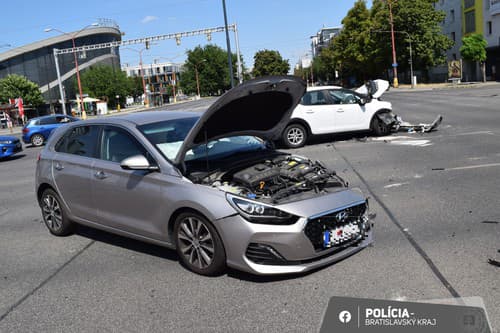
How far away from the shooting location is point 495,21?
54969 millimetres

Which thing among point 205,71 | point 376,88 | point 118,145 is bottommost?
point 118,145

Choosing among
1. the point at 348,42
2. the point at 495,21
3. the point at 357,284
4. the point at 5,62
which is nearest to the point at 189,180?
the point at 357,284

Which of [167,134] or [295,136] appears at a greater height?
[167,134]

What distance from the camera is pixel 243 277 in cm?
469

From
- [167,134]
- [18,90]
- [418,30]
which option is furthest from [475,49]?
[18,90]

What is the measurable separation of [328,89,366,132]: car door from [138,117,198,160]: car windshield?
30.7 ft

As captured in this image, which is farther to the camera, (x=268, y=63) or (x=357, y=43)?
(x=268, y=63)

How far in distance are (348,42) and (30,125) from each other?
63.6 m

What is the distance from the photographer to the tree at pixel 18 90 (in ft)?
240

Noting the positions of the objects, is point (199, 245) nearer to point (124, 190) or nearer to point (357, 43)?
point (124, 190)

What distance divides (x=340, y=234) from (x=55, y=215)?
12.9ft

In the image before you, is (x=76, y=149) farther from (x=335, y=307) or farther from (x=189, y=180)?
(x=335, y=307)

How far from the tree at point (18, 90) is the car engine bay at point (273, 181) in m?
76.6

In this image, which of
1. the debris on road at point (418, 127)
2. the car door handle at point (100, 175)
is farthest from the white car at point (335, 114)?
the car door handle at point (100, 175)
